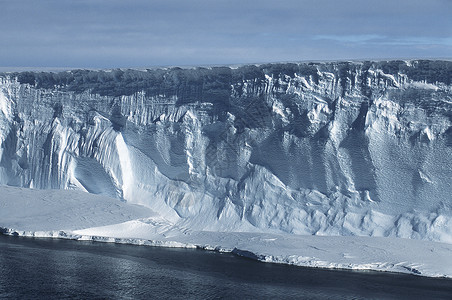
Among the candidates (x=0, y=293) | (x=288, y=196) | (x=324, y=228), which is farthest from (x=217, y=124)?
(x=0, y=293)

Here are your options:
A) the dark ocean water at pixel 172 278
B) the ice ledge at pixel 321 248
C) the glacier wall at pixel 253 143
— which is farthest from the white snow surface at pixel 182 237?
the glacier wall at pixel 253 143

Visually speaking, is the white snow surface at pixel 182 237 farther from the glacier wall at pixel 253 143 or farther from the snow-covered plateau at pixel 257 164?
the glacier wall at pixel 253 143

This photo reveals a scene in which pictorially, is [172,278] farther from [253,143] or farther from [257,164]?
[253,143]

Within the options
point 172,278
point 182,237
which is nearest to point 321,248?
point 182,237

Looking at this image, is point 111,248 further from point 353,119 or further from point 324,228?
point 353,119

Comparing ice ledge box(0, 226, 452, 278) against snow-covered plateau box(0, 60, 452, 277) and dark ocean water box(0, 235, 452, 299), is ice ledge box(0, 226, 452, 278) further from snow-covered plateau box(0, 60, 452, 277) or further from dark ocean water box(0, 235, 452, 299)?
dark ocean water box(0, 235, 452, 299)

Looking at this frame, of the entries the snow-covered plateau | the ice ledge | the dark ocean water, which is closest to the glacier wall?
the snow-covered plateau
